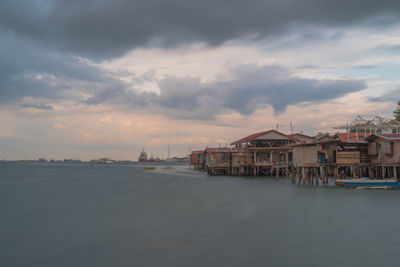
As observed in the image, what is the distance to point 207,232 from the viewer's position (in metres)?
18.0

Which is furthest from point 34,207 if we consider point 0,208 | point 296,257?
point 296,257

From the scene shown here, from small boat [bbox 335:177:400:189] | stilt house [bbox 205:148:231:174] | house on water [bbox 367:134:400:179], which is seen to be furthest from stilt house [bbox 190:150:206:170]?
small boat [bbox 335:177:400:189]

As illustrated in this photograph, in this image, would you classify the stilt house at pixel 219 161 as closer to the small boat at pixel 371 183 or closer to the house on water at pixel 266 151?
the house on water at pixel 266 151

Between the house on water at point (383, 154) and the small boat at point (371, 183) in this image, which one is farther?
the house on water at point (383, 154)

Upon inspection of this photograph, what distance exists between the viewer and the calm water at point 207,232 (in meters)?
13.9

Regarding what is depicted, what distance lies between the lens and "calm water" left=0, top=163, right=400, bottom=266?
45.5 ft

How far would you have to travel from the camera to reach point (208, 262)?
43.8ft

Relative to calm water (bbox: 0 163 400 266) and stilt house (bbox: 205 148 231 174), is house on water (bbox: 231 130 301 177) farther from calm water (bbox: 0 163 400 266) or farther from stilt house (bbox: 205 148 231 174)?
calm water (bbox: 0 163 400 266)

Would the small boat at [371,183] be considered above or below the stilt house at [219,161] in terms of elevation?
below

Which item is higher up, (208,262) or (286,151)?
(286,151)

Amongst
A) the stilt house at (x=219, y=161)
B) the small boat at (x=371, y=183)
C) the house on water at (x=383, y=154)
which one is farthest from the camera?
the stilt house at (x=219, y=161)

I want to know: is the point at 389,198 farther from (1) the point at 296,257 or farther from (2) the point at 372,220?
(1) the point at 296,257

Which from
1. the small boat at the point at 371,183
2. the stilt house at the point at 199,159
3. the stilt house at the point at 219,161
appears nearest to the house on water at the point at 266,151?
the stilt house at the point at 219,161

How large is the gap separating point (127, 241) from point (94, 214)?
8432 millimetres
